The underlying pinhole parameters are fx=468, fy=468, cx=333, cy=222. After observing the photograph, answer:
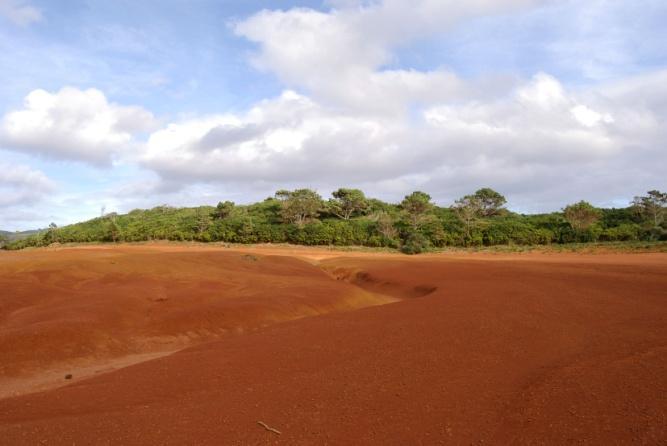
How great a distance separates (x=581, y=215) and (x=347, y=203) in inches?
1005

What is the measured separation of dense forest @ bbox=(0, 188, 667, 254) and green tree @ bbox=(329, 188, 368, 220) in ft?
0.40

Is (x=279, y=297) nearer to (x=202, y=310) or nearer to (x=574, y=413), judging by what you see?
(x=202, y=310)

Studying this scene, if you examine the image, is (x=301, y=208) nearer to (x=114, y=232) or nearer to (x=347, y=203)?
(x=347, y=203)

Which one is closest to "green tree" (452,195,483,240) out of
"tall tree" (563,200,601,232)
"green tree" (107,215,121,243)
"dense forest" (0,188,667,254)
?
"dense forest" (0,188,667,254)

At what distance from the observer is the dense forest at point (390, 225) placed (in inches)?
1612

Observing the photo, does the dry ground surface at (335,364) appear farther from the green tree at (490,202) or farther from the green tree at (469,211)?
the green tree at (490,202)

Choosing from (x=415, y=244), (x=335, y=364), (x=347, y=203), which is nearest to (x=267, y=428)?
(x=335, y=364)

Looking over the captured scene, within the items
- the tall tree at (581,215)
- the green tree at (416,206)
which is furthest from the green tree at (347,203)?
the tall tree at (581,215)

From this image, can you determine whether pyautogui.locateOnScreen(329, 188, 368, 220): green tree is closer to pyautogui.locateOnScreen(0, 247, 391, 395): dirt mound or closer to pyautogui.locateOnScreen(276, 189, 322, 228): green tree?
pyautogui.locateOnScreen(276, 189, 322, 228): green tree

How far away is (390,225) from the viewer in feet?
147

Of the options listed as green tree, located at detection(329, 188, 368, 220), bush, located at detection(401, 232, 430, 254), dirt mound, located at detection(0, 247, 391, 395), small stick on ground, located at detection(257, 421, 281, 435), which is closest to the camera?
small stick on ground, located at detection(257, 421, 281, 435)

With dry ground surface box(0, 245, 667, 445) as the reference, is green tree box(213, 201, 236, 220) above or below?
above

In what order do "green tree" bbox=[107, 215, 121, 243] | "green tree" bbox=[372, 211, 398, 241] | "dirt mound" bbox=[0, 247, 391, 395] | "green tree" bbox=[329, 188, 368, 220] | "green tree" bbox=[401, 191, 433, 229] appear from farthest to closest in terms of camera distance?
"green tree" bbox=[329, 188, 368, 220], "green tree" bbox=[107, 215, 121, 243], "green tree" bbox=[401, 191, 433, 229], "green tree" bbox=[372, 211, 398, 241], "dirt mound" bbox=[0, 247, 391, 395]

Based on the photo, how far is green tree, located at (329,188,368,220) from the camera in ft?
185
